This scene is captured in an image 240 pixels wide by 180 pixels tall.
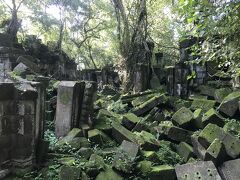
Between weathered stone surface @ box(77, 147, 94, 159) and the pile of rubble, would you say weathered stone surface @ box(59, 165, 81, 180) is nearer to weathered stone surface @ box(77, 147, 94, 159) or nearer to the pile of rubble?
the pile of rubble

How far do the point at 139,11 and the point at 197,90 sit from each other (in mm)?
5597

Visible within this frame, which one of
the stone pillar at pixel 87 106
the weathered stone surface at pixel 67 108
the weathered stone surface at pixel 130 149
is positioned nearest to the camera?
the weathered stone surface at pixel 130 149

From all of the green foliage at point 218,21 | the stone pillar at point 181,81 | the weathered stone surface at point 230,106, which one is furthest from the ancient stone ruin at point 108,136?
the green foliage at point 218,21

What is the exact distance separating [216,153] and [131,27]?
33.8ft

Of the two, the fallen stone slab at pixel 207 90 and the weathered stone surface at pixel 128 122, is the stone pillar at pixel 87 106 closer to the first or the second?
the weathered stone surface at pixel 128 122

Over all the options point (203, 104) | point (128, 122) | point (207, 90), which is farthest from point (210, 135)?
point (207, 90)

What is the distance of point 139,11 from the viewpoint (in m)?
14.0

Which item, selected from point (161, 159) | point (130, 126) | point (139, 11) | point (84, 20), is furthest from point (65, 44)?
point (161, 159)

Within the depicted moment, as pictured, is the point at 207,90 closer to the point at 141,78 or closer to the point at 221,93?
the point at 221,93

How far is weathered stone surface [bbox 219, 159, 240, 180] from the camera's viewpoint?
5.02 m

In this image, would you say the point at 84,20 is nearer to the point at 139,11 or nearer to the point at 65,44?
the point at 65,44

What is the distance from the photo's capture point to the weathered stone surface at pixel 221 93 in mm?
8631

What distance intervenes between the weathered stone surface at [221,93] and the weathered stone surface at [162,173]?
3938 mm

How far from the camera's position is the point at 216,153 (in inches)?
210
